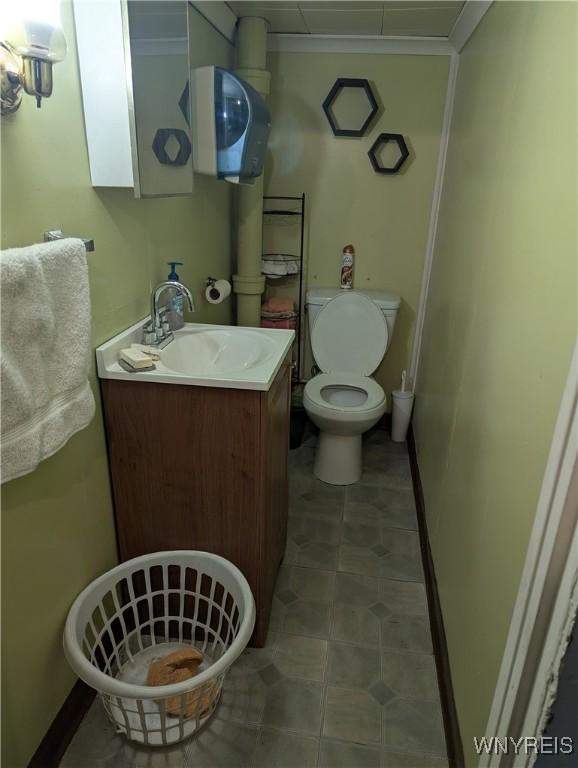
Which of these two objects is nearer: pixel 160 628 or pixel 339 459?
pixel 160 628

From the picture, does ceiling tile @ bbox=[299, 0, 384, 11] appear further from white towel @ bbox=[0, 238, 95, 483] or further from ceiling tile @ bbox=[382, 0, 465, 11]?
white towel @ bbox=[0, 238, 95, 483]

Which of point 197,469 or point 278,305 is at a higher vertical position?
point 278,305

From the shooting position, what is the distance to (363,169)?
2.56 m

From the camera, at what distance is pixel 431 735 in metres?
1.37

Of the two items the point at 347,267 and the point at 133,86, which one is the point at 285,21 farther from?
the point at 133,86

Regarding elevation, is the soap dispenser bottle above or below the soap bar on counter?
above

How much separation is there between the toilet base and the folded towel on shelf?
67 cm

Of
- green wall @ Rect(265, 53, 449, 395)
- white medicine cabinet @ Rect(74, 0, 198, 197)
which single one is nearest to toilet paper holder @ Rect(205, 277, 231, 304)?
white medicine cabinet @ Rect(74, 0, 198, 197)

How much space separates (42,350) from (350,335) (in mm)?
1805

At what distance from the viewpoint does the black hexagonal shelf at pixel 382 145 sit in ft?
8.11

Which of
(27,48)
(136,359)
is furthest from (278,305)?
(27,48)

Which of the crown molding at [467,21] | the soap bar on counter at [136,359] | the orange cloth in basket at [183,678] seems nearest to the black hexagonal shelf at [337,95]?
the crown molding at [467,21]

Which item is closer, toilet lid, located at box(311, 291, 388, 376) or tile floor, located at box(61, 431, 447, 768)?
tile floor, located at box(61, 431, 447, 768)

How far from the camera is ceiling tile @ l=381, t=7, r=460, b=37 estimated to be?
6.52 feet
